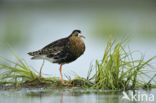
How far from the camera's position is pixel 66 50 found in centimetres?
1081

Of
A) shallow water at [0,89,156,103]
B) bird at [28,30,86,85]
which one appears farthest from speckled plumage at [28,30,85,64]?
shallow water at [0,89,156,103]

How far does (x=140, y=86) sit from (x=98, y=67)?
1.08 metres

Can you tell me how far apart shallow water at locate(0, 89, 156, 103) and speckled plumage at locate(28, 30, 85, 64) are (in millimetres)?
1457

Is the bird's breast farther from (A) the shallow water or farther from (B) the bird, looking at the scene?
(A) the shallow water

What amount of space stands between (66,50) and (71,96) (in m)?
2.42

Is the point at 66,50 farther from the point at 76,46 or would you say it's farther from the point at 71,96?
the point at 71,96

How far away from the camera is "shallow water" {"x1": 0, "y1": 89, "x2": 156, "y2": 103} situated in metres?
7.98

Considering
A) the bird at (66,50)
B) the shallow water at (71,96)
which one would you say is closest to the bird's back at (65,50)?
the bird at (66,50)

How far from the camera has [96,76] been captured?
32.2 feet

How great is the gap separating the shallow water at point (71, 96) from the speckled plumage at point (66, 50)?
1457 mm

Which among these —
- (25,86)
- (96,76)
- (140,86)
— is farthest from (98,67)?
(25,86)

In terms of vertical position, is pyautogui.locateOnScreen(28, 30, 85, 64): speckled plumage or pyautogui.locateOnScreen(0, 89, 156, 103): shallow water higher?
pyautogui.locateOnScreen(28, 30, 85, 64): speckled plumage

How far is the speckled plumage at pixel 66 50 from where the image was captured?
10766 millimetres

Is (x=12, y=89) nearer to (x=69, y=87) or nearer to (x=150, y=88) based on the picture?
(x=69, y=87)
